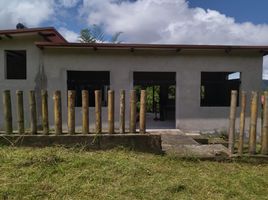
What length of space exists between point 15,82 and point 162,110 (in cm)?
725

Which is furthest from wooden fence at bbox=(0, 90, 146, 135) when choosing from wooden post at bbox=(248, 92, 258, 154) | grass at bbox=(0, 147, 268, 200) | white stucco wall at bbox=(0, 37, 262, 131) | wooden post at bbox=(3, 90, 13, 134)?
white stucco wall at bbox=(0, 37, 262, 131)

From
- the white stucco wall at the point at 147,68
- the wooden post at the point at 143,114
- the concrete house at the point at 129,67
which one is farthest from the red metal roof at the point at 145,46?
the wooden post at the point at 143,114

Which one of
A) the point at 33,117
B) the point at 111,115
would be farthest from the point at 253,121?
the point at 33,117

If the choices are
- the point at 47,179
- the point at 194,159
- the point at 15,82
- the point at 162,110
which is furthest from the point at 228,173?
the point at 162,110

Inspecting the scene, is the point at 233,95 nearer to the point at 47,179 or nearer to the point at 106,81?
the point at 47,179

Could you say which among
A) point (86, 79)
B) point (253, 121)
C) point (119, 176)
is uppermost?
point (86, 79)

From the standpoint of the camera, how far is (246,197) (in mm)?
4070

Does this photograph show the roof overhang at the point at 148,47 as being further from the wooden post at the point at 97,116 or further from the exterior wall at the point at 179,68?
the wooden post at the point at 97,116

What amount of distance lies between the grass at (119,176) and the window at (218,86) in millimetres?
6360

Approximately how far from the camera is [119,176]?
4.61m

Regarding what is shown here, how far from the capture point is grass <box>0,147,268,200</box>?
4.09 metres

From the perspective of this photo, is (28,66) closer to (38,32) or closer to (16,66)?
(38,32)

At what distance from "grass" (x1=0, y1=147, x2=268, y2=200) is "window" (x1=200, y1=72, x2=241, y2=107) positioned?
250 inches

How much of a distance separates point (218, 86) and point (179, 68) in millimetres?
2580
